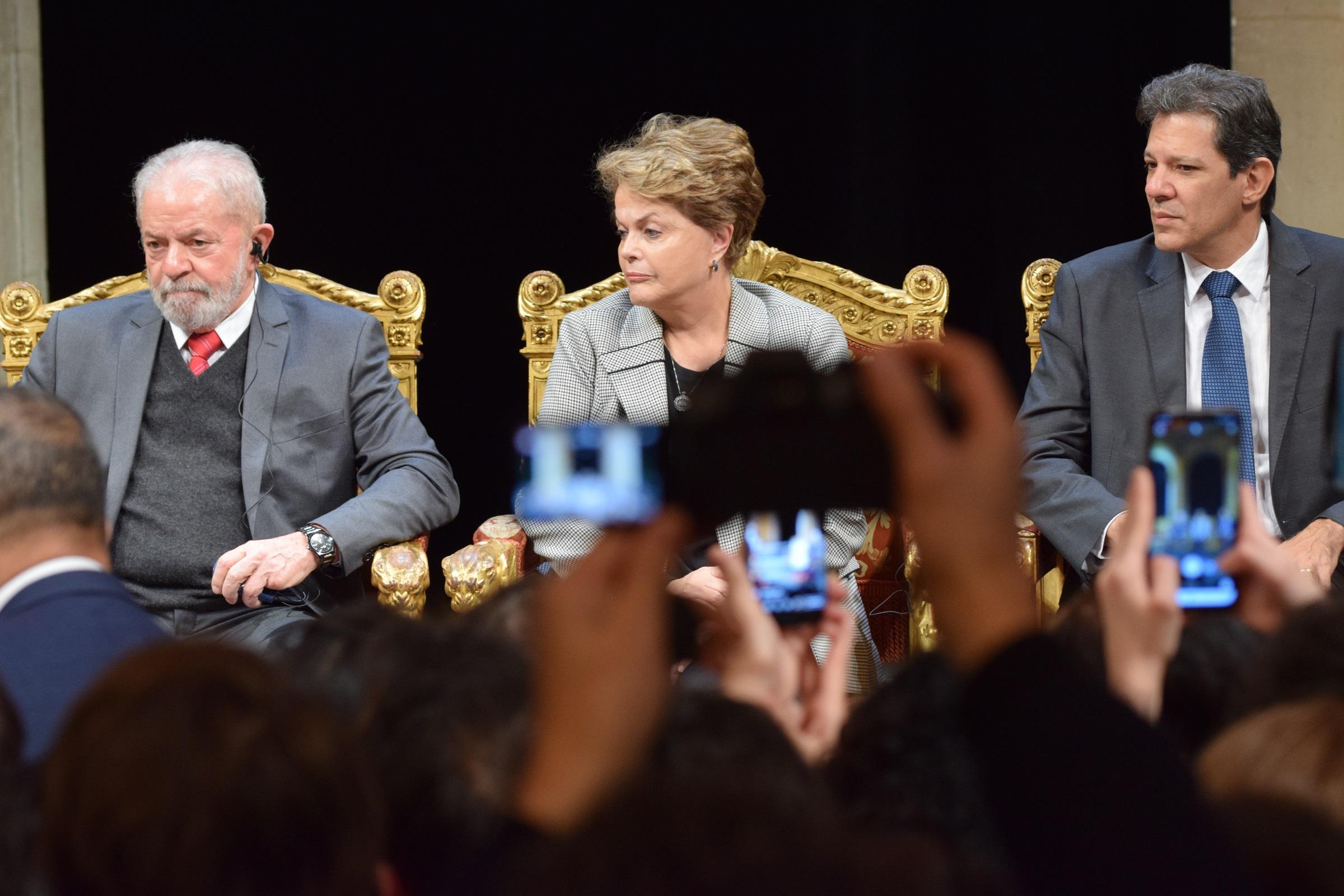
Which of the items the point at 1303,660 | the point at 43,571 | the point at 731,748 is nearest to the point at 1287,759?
the point at 1303,660

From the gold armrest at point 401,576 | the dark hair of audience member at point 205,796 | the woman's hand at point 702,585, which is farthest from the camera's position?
the gold armrest at point 401,576

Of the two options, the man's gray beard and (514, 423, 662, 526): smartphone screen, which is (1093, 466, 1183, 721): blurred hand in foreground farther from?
the man's gray beard

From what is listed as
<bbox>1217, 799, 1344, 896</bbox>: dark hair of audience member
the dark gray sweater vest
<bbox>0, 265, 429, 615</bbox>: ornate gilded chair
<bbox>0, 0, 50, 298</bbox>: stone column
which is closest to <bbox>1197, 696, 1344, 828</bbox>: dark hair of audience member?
A: <bbox>1217, 799, 1344, 896</bbox>: dark hair of audience member

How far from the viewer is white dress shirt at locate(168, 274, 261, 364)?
2996 mm

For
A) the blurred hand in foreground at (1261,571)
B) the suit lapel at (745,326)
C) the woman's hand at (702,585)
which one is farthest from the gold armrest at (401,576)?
A: the blurred hand in foreground at (1261,571)

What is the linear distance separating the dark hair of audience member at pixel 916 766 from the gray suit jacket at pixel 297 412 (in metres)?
1.87

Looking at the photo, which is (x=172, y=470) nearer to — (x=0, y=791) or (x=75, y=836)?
(x=0, y=791)

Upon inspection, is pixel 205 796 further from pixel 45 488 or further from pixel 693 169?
pixel 693 169

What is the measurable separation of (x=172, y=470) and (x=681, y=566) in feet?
3.35

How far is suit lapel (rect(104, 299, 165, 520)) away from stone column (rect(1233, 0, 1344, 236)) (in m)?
2.77

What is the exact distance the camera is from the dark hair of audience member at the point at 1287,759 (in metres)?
0.88

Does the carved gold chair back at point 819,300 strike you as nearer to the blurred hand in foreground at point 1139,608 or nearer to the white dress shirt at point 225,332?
the white dress shirt at point 225,332

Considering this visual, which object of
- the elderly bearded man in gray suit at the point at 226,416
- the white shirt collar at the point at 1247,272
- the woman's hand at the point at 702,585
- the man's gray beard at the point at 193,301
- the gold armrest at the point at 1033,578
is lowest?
the gold armrest at the point at 1033,578

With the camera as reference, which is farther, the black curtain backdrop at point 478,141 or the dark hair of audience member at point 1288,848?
the black curtain backdrop at point 478,141
